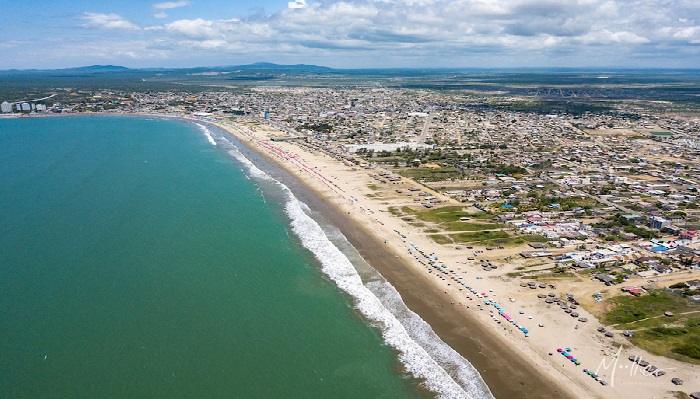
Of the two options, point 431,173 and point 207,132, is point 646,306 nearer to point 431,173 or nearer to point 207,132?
point 431,173

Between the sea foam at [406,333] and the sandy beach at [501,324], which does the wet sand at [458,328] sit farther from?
the sea foam at [406,333]

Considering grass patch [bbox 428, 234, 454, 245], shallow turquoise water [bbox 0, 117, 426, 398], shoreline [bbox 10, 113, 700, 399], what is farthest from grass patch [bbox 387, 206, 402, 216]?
shallow turquoise water [bbox 0, 117, 426, 398]

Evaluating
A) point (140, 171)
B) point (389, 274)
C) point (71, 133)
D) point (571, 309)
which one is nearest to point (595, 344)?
point (571, 309)

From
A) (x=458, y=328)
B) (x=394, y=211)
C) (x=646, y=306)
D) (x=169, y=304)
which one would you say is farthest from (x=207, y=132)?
(x=646, y=306)

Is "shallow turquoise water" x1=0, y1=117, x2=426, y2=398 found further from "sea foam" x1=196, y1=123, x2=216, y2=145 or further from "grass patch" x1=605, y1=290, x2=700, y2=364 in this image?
"sea foam" x1=196, y1=123, x2=216, y2=145

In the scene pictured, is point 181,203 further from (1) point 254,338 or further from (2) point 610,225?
(2) point 610,225

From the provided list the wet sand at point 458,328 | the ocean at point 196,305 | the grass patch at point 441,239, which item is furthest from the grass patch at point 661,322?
the grass patch at point 441,239
